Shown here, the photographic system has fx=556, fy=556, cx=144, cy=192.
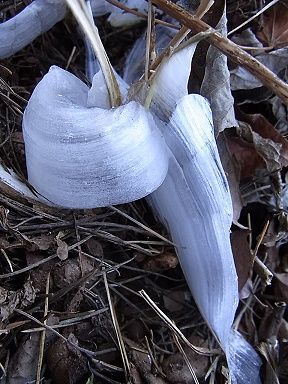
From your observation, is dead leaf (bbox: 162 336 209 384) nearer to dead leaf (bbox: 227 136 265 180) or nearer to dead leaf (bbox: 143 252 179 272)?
dead leaf (bbox: 143 252 179 272)

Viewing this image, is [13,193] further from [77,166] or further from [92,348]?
[92,348]

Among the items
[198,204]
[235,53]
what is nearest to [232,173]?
[198,204]

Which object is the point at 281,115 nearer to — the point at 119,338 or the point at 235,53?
the point at 235,53

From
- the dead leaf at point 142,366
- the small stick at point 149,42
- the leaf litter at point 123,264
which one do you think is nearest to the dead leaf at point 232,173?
the leaf litter at point 123,264

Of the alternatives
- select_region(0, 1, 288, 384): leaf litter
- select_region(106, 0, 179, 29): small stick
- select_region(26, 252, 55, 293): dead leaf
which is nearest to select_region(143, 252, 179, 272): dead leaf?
select_region(0, 1, 288, 384): leaf litter

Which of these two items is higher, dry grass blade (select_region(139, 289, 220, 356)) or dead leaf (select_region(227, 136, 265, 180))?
dead leaf (select_region(227, 136, 265, 180))

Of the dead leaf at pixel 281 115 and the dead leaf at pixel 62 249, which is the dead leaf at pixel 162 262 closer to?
the dead leaf at pixel 62 249
